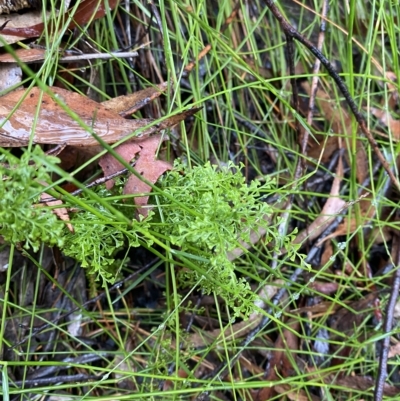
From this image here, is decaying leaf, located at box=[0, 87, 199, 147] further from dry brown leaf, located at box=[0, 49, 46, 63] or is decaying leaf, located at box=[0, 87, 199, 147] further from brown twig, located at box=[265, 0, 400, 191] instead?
brown twig, located at box=[265, 0, 400, 191]

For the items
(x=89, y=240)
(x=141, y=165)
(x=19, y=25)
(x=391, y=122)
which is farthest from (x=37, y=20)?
(x=391, y=122)

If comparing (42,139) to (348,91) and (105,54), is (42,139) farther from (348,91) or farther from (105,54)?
(348,91)

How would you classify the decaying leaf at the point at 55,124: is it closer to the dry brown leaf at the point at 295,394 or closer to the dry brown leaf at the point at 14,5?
the dry brown leaf at the point at 14,5

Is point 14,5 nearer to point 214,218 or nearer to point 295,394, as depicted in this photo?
point 214,218

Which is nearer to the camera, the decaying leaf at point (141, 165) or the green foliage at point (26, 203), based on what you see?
the green foliage at point (26, 203)

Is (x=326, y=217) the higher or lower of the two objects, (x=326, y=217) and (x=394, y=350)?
the higher

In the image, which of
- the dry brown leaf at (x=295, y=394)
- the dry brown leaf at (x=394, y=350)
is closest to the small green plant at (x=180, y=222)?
the dry brown leaf at (x=295, y=394)

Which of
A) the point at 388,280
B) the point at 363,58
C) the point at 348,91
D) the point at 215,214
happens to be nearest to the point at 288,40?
the point at 348,91

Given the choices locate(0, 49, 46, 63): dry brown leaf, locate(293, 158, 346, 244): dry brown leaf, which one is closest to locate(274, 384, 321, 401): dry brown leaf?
locate(293, 158, 346, 244): dry brown leaf
